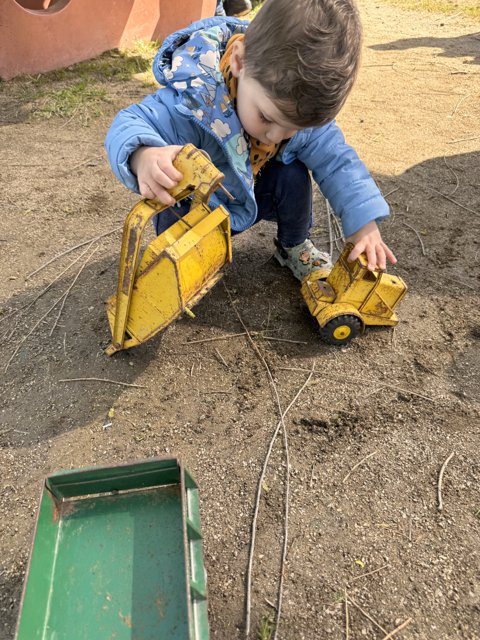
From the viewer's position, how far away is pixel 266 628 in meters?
1.26

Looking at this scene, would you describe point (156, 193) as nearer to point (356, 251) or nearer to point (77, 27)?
point (356, 251)

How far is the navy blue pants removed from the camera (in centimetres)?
198

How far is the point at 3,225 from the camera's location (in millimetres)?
2555

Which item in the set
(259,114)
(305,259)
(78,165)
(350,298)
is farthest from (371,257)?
(78,165)

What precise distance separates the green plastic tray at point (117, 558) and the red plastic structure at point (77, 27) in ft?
12.1

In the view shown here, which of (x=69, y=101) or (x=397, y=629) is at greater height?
(x=69, y=101)

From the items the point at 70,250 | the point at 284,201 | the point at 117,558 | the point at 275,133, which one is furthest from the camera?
the point at 70,250

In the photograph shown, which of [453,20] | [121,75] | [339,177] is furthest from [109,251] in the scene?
[453,20]

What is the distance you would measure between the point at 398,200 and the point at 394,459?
1.64 m

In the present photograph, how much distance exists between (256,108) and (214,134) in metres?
0.24

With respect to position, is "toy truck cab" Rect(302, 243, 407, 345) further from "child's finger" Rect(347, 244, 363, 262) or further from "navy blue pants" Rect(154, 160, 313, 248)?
"navy blue pants" Rect(154, 160, 313, 248)

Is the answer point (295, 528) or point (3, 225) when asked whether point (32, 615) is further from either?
point (3, 225)

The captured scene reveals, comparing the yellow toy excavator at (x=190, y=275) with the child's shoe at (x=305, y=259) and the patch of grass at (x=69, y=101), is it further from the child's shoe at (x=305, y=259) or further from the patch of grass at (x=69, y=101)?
the patch of grass at (x=69, y=101)

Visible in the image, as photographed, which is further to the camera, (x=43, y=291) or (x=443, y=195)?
(x=443, y=195)
